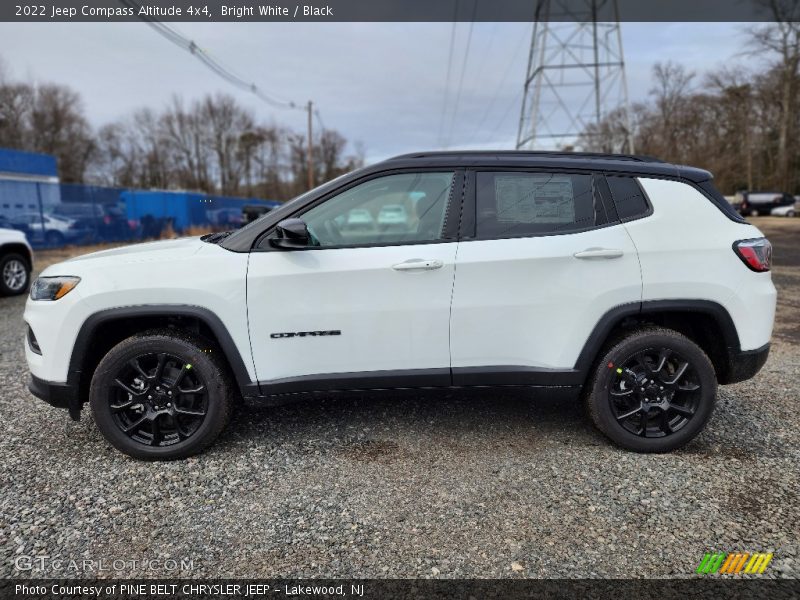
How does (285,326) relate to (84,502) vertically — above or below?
above

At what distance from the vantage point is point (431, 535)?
2.34 m

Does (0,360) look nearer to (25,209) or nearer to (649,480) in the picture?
(649,480)

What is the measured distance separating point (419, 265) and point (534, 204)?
822 mm

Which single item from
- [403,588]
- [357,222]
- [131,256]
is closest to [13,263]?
[357,222]

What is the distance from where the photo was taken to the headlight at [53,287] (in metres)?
2.88

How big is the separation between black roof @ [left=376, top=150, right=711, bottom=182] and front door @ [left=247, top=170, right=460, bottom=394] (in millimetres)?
395

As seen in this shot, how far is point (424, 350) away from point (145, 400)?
1691 millimetres

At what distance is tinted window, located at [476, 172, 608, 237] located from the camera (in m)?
2.97

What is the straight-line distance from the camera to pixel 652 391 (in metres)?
3.01

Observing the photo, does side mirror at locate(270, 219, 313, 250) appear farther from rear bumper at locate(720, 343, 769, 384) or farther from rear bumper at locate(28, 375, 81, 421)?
rear bumper at locate(720, 343, 769, 384)

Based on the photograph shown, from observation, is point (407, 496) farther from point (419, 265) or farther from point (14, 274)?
point (14, 274)

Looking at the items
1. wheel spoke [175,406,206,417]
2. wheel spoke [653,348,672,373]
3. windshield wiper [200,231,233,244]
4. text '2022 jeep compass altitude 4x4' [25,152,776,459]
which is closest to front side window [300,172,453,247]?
text '2022 jeep compass altitude 4x4' [25,152,776,459]

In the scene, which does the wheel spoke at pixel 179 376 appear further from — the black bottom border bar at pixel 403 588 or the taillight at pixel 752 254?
the taillight at pixel 752 254

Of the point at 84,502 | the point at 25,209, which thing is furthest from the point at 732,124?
the point at 84,502
